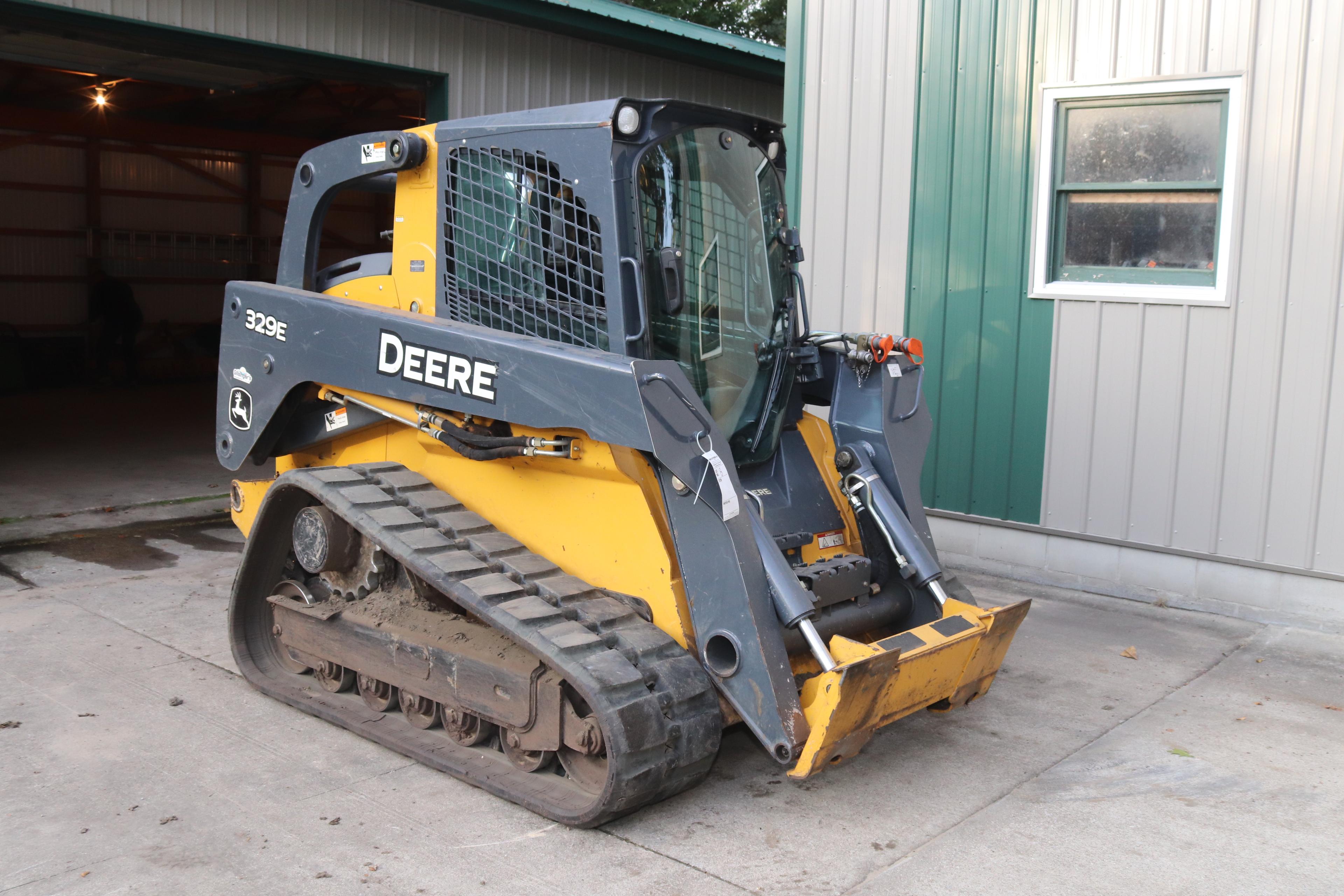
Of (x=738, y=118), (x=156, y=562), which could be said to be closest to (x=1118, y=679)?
(x=738, y=118)

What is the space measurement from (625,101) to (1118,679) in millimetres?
3600

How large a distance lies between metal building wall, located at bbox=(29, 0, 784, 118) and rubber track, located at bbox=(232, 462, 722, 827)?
199 inches

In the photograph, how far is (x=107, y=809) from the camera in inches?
158

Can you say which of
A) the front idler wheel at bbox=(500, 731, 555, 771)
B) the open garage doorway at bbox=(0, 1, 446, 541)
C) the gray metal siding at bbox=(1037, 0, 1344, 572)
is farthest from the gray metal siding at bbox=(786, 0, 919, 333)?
the open garage doorway at bbox=(0, 1, 446, 541)

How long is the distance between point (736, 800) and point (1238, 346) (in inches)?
166

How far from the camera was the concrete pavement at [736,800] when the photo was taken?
3654 mm

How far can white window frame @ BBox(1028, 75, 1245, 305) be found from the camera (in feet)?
21.6

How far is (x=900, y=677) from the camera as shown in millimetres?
4055

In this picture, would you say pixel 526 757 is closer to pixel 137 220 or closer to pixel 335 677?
pixel 335 677

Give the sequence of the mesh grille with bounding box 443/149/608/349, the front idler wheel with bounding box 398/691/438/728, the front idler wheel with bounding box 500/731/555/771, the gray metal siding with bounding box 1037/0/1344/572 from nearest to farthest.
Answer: the front idler wheel with bounding box 500/731/555/771
the mesh grille with bounding box 443/149/608/349
the front idler wheel with bounding box 398/691/438/728
the gray metal siding with bounding box 1037/0/1344/572

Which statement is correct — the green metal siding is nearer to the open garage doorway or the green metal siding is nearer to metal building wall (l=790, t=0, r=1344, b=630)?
A: metal building wall (l=790, t=0, r=1344, b=630)

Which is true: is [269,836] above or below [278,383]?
below

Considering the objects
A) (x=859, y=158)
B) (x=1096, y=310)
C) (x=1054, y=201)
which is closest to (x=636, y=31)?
(x=859, y=158)

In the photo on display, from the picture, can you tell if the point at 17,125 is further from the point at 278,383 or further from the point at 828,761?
the point at 828,761
